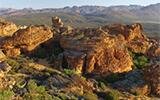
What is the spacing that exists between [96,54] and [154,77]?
3597 mm

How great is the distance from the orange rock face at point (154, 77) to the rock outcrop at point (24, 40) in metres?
7.35

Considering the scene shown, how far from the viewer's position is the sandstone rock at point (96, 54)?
29.1 m

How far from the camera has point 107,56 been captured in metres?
29.5

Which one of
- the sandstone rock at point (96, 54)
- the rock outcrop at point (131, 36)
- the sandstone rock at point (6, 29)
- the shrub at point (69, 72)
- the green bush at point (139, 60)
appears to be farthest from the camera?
the sandstone rock at point (6, 29)

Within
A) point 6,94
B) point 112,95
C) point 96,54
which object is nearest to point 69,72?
point 96,54

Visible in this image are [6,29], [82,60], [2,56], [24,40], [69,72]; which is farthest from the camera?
[6,29]

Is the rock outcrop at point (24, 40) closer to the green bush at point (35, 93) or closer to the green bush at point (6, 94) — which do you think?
the green bush at point (35, 93)

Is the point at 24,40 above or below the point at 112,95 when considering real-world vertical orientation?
above

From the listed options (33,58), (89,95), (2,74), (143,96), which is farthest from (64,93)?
(33,58)

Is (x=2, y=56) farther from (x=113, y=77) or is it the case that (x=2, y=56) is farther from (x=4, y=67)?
(x=113, y=77)

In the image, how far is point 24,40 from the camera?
1212 inches

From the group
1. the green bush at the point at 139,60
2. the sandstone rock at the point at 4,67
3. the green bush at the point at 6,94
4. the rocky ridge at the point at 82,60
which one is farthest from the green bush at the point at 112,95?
the green bush at the point at 139,60

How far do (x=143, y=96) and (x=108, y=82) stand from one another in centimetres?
231

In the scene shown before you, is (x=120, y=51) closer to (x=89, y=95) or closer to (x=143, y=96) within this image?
(x=143, y=96)
